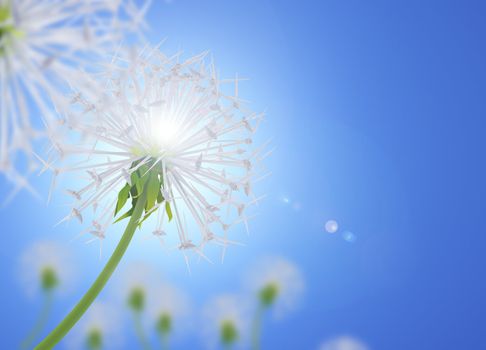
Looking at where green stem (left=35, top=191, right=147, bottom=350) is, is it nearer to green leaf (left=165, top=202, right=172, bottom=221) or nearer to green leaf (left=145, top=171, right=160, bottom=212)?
green leaf (left=145, top=171, right=160, bottom=212)

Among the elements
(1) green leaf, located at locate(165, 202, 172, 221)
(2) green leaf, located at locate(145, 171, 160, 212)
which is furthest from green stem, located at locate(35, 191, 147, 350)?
(1) green leaf, located at locate(165, 202, 172, 221)

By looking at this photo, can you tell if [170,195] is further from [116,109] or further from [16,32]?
[16,32]

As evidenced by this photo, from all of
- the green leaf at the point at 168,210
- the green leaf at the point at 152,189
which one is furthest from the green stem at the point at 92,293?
the green leaf at the point at 168,210

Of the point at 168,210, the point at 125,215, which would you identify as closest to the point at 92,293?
the point at 125,215

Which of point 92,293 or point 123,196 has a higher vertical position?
point 123,196

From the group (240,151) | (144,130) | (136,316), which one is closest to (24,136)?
(144,130)

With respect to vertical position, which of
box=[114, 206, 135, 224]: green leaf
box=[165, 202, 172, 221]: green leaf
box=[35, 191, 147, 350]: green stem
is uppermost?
box=[165, 202, 172, 221]: green leaf

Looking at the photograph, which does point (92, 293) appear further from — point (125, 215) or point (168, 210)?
point (168, 210)

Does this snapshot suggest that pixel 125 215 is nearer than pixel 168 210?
Yes
